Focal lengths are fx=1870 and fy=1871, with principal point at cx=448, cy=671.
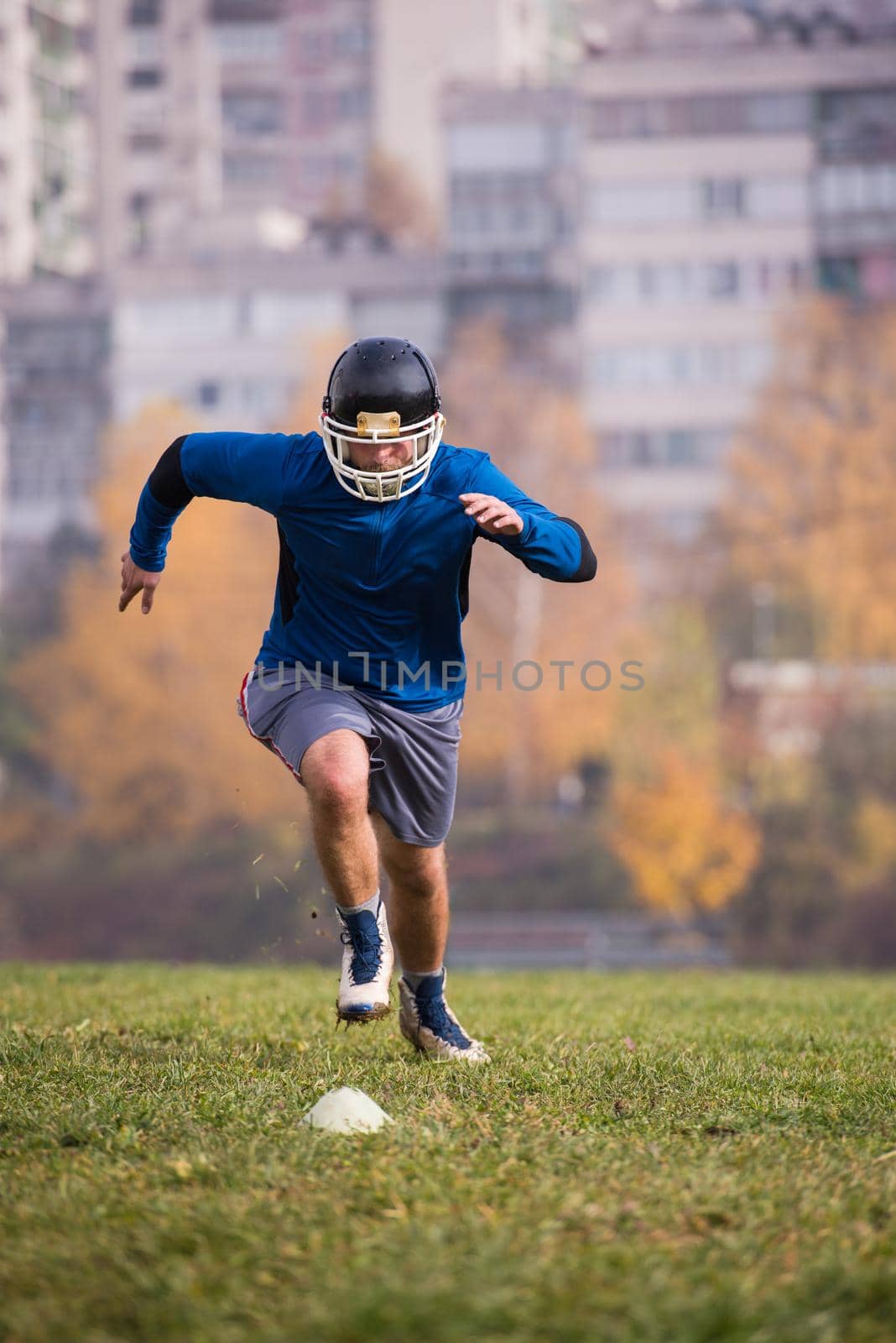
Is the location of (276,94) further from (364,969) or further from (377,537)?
(364,969)

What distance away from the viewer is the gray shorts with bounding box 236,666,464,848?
5664mm

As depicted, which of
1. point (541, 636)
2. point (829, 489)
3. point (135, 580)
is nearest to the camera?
point (135, 580)

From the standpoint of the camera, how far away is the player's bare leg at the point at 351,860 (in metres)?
5.36

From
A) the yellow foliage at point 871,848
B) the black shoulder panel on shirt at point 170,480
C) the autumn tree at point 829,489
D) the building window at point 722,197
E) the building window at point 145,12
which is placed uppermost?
the building window at point 145,12

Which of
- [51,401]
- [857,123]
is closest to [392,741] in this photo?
[857,123]

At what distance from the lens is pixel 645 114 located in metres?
60.7

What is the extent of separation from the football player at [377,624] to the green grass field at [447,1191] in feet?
1.40

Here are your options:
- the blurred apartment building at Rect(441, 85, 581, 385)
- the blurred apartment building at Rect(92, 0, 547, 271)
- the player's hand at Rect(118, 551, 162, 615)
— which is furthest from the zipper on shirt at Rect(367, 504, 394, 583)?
the blurred apartment building at Rect(92, 0, 547, 271)

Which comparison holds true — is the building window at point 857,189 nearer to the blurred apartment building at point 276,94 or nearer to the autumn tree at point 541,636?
the autumn tree at point 541,636

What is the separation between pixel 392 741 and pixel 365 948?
648 millimetres

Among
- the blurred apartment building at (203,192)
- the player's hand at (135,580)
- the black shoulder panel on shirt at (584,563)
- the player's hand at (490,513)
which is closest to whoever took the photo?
the player's hand at (490,513)

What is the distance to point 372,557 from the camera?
5.66 metres

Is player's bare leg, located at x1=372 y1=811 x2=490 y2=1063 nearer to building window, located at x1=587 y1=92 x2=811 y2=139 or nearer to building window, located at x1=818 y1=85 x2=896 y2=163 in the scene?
building window, located at x1=587 y1=92 x2=811 y2=139

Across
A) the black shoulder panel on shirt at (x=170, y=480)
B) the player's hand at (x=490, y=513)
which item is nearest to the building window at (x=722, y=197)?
the black shoulder panel on shirt at (x=170, y=480)
